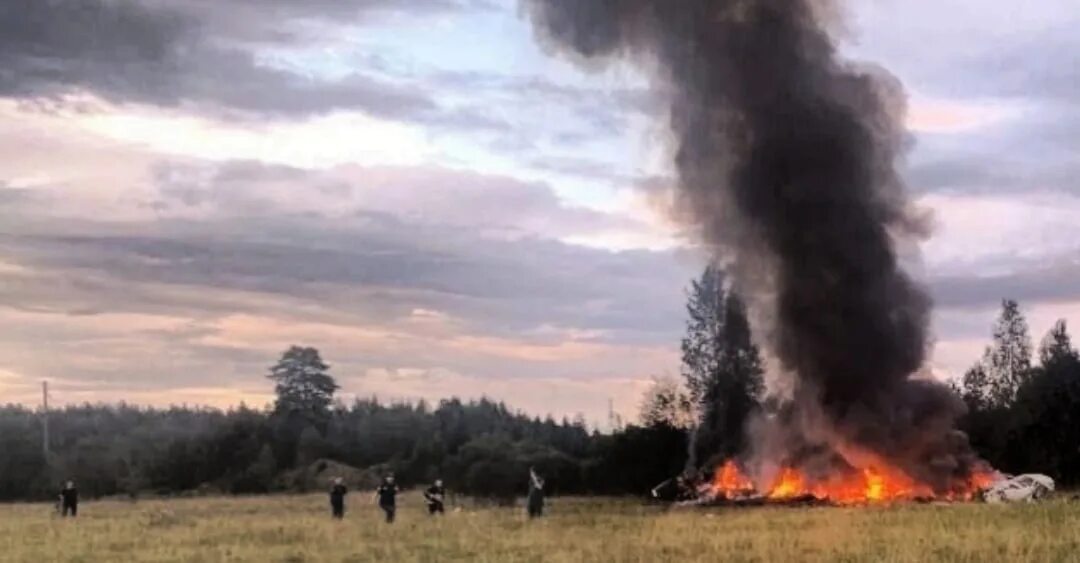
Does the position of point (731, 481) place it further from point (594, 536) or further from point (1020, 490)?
point (594, 536)

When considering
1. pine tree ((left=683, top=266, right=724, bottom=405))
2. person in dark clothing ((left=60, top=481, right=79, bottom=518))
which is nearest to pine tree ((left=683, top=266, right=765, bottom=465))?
pine tree ((left=683, top=266, right=724, bottom=405))

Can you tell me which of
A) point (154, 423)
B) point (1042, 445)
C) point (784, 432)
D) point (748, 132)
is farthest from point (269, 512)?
point (154, 423)

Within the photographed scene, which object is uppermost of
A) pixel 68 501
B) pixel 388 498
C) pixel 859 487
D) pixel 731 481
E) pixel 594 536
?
pixel 731 481

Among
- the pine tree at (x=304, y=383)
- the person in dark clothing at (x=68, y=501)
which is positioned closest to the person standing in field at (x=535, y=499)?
the person in dark clothing at (x=68, y=501)

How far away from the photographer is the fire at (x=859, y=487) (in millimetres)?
51531

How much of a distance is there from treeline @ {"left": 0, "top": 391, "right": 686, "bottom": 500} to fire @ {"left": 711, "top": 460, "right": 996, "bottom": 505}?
14.3 meters

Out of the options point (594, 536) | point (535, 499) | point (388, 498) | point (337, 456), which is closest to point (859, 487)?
point (535, 499)

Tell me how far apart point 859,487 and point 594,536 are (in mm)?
23340

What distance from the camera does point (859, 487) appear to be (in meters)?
53.1

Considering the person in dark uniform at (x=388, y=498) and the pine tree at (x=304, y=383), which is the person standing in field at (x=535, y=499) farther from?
the pine tree at (x=304, y=383)

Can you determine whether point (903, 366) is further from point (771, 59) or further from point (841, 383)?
point (771, 59)

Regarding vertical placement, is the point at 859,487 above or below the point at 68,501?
above

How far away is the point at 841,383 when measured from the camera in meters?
56.0

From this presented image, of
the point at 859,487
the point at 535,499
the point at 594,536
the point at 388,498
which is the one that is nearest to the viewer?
the point at 594,536
